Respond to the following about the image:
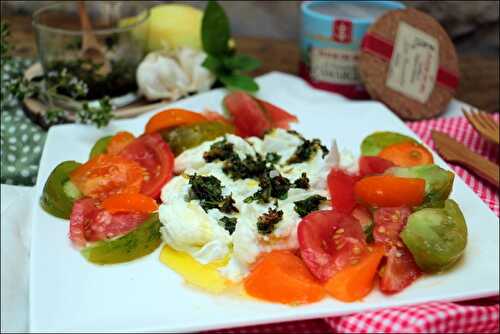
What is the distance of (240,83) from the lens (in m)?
1.54

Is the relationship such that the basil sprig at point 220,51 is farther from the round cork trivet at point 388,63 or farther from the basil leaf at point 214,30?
the round cork trivet at point 388,63

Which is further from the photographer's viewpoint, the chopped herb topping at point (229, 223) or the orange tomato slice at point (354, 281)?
the chopped herb topping at point (229, 223)

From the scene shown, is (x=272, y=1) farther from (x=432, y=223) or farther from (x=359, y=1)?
(x=432, y=223)

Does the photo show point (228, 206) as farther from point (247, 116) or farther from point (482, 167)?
point (482, 167)

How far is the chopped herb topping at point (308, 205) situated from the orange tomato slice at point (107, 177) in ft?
0.89

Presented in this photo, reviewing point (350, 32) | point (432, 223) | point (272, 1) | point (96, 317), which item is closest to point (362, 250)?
point (432, 223)

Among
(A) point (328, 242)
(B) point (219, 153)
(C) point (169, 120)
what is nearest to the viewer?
(A) point (328, 242)

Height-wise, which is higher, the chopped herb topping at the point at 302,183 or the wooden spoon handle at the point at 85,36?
the wooden spoon handle at the point at 85,36

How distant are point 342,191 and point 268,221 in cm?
15

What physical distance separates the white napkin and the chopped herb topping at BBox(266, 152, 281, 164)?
453 mm

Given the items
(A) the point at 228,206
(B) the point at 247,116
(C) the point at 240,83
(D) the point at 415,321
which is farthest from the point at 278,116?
(D) the point at 415,321

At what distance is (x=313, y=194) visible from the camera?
1025 mm

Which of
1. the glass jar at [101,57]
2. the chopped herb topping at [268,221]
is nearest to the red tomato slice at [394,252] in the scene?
the chopped herb topping at [268,221]

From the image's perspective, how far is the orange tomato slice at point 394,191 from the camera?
0.97 metres
